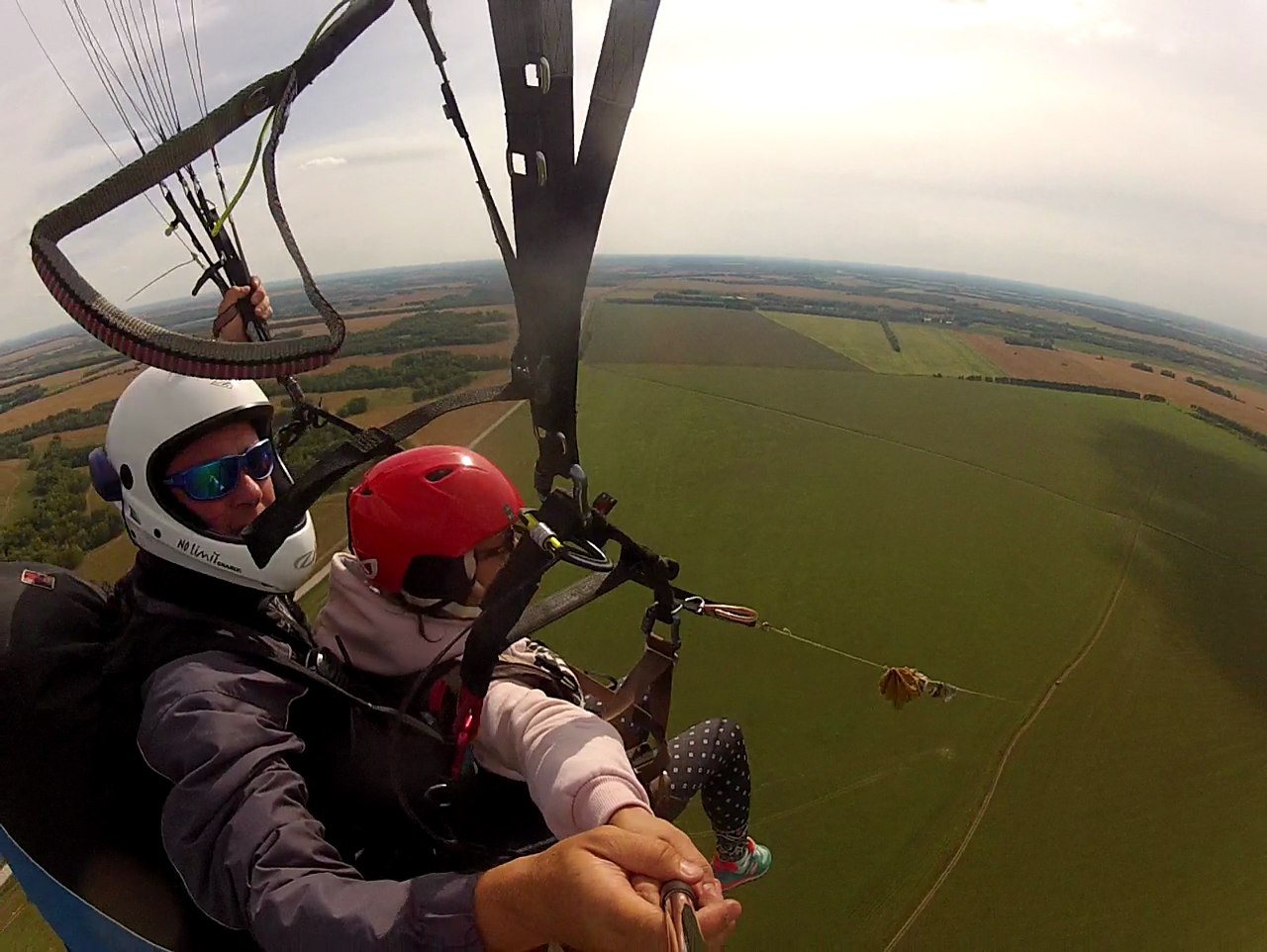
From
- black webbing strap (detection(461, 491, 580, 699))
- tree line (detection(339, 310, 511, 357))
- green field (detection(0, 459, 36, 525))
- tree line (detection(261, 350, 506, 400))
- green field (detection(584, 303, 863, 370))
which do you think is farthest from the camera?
green field (detection(584, 303, 863, 370))

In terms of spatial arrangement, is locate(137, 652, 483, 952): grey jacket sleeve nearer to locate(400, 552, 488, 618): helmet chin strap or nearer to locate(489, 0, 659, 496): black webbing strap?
locate(400, 552, 488, 618): helmet chin strap

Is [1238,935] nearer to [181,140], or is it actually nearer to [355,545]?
[355,545]

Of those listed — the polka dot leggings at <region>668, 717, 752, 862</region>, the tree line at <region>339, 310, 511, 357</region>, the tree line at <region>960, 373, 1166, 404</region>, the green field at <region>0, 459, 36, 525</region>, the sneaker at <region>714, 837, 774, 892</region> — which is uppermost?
the tree line at <region>960, 373, 1166, 404</region>

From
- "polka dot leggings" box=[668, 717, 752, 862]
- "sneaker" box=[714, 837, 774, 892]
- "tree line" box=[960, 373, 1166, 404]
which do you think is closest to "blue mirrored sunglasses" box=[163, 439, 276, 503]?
"polka dot leggings" box=[668, 717, 752, 862]

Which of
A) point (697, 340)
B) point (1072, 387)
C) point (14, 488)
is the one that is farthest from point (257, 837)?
point (1072, 387)

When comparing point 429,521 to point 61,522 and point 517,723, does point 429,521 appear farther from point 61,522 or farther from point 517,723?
point 61,522

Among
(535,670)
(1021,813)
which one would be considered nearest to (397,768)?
(535,670)
